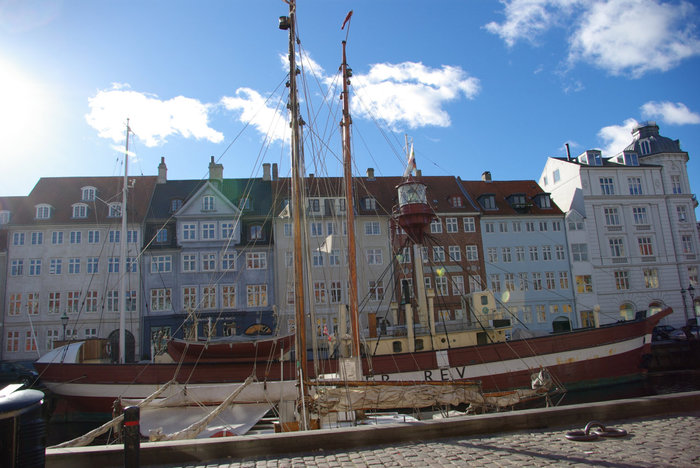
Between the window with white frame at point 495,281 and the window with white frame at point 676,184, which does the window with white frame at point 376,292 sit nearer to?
the window with white frame at point 495,281

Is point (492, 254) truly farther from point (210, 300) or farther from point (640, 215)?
point (210, 300)

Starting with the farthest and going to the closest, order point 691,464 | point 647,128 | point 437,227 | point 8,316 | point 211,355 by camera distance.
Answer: point 647,128
point 437,227
point 8,316
point 211,355
point 691,464

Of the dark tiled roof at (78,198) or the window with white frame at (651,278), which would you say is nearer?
the dark tiled roof at (78,198)

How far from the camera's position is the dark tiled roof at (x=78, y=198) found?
36.9m

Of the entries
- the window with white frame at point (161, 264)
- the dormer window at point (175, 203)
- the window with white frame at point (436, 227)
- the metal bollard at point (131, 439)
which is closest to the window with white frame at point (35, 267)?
the window with white frame at point (161, 264)

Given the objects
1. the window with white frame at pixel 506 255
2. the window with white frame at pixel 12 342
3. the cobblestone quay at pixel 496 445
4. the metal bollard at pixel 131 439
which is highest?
the window with white frame at pixel 506 255

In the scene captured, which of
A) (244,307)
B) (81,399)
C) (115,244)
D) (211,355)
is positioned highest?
(115,244)

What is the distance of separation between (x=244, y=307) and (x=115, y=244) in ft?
36.1

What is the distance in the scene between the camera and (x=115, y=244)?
3675 cm

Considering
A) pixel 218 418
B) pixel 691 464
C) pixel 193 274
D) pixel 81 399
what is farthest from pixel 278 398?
pixel 193 274

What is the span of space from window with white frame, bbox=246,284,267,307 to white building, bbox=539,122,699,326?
1023 inches

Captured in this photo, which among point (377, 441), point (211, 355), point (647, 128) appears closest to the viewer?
point (377, 441)

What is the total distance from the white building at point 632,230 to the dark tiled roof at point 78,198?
1424 inches

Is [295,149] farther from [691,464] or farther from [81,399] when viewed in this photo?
[81,399]
